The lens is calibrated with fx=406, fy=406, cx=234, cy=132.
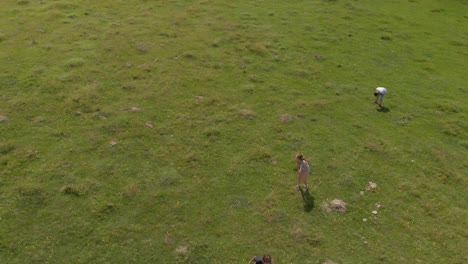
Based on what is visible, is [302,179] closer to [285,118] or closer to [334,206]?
[334,206]

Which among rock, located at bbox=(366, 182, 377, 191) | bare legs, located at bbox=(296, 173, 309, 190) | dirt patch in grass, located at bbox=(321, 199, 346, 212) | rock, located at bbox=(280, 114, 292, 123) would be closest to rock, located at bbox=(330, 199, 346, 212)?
dirt patch in grass, located at bbox=(321, 199, 346, 212)

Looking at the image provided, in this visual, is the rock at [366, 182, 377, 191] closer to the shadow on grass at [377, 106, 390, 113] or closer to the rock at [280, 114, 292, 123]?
the rock at [280, 114, 292, 123]

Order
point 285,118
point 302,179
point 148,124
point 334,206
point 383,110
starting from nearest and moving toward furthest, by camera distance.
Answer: point 334,206, point 302,179, point 148,124, point 285,118, point 383,110

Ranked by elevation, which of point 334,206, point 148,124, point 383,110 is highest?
point 148,124

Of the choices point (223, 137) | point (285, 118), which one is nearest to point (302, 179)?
point (223, 137)

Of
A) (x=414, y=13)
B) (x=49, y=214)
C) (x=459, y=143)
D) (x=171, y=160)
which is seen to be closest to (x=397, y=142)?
(x=459, y=143)

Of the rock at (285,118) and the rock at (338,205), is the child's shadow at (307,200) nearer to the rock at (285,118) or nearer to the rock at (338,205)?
the rock at (338,205)

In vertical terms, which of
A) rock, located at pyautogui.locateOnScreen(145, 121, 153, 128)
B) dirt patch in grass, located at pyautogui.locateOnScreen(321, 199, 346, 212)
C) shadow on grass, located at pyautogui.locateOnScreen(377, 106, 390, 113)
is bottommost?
dirt patch in grass, located at pyautogui.locateOnScreen(321, 199, 346, 212)
